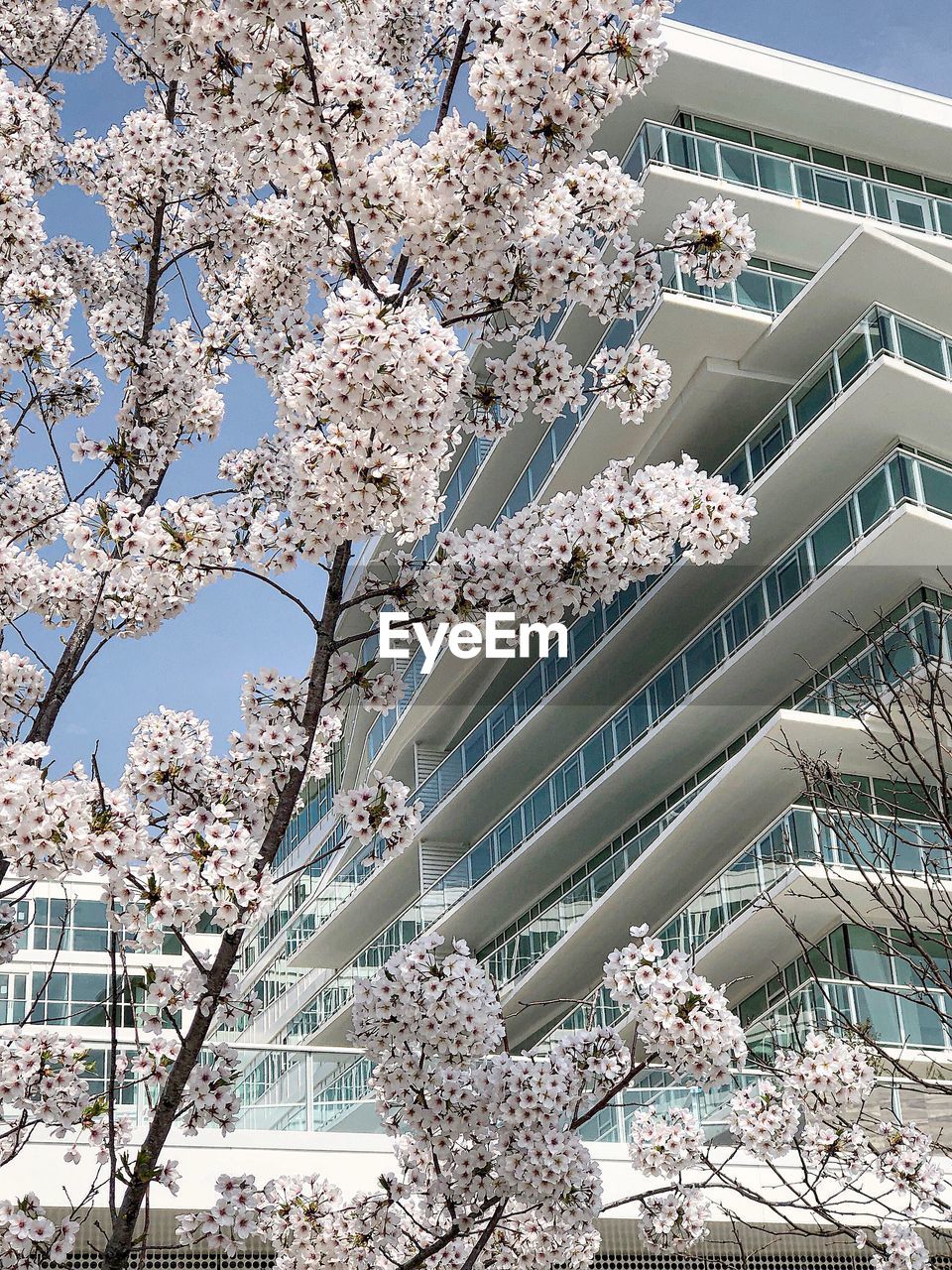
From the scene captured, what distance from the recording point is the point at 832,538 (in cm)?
2208

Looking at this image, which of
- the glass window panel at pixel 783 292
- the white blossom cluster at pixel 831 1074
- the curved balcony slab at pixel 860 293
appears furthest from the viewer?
the glass window panel at pixel 783 292

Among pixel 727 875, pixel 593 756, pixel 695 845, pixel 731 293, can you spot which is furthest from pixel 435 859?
pixel 731 293

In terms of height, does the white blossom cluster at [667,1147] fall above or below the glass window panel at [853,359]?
below

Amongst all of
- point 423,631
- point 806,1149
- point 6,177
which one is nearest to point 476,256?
point 423,631

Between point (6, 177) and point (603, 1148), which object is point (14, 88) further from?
point (603, 1148)

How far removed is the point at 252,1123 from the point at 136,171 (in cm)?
984

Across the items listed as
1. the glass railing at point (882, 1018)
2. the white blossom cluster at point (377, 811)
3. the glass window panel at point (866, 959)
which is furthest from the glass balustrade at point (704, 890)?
the white blossom cluster at point (377, 811)

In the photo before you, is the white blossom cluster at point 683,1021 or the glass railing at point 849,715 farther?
the glass railing at point 849,715

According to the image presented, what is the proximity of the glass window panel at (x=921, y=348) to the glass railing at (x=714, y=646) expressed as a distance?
156cm

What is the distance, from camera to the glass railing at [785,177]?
26656mm

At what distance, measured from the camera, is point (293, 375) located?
539cm

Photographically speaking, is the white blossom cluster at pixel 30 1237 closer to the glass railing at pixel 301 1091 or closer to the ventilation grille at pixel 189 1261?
the ventilation grille at pixel 189 1261

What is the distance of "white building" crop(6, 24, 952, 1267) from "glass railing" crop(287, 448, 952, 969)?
0.07 metres

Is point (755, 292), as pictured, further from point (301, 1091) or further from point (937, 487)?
point (301, 1091)
